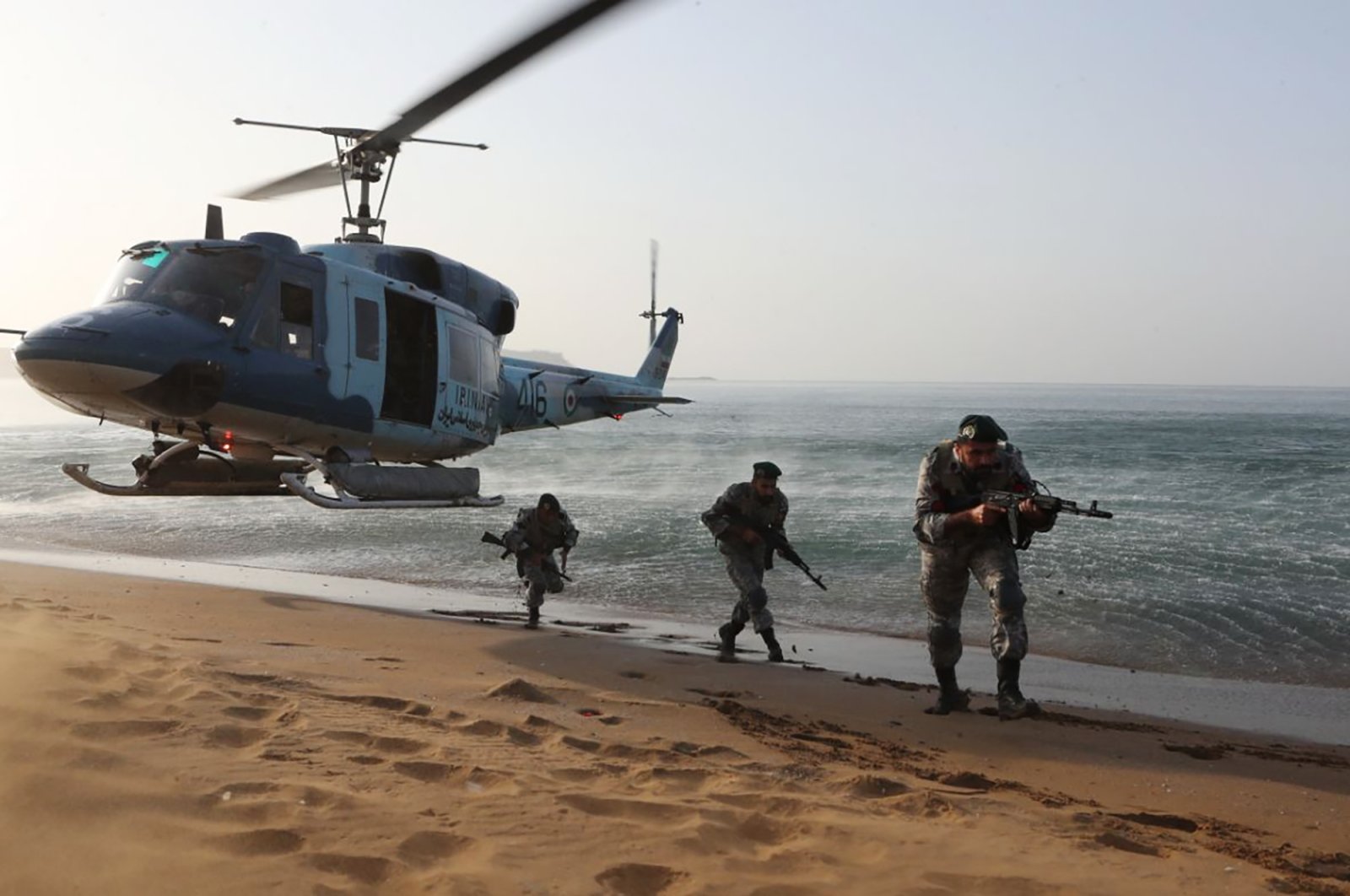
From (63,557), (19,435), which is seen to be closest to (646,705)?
(63,557)

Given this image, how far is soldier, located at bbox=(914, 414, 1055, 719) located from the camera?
5727mm

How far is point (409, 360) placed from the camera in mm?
9508

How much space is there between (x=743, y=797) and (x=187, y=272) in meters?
6.20

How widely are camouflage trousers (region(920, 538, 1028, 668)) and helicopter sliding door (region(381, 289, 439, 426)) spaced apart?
497 cm

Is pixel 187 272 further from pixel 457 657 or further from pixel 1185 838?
pixel 1185 838

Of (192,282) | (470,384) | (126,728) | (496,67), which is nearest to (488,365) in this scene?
(470,384)

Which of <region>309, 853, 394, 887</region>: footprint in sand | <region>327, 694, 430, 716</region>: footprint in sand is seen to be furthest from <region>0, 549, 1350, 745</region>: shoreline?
<region>309, 853, 394, 887</region>: footprint in sand

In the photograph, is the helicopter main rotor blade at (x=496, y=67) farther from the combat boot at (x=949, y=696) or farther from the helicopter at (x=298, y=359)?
the combat boot at (x=949, y=696)

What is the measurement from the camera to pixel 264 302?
832 centimetres

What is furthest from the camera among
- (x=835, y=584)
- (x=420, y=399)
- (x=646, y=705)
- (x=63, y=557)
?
(x=63, y=557)

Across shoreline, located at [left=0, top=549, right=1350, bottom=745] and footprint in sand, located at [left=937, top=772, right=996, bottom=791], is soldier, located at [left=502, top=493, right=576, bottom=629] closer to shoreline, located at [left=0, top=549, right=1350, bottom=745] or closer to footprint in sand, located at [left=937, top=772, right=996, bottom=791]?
shoreline, located at [left=0, top=549, right=1350, bottom=745]

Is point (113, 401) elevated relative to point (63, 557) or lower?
elevated

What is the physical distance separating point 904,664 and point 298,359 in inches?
194

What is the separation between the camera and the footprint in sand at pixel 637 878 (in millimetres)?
2926
